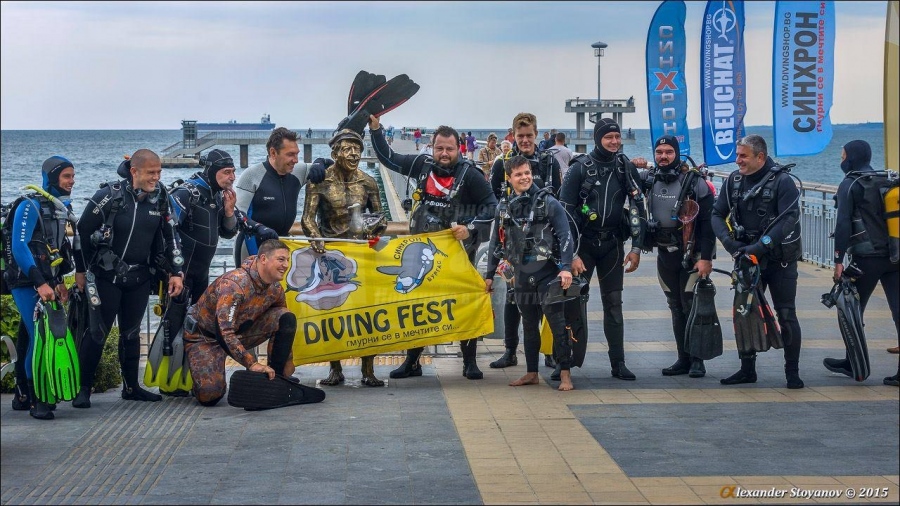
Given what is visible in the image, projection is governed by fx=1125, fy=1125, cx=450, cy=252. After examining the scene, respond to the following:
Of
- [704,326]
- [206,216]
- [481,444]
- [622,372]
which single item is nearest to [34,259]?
[206,216]

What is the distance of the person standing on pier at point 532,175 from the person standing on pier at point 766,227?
5.02 ft

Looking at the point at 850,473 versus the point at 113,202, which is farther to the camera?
the point at 113,202

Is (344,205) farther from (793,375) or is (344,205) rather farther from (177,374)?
(793,375)

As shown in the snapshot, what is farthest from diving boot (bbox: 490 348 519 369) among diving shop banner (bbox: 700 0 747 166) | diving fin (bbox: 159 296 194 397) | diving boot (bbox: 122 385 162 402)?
diving shop banner (bbox: 700 0 747 166)

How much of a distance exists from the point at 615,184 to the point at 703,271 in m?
1.04

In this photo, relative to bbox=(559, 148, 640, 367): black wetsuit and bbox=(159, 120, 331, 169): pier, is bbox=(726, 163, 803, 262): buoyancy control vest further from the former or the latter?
bbox=(159, 120, 331, 169): pier

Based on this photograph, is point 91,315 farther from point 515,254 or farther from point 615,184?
point 615,184

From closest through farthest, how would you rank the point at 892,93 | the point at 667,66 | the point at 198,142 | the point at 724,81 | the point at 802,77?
the point at 892,93
the point at 802,77
the point at 724,81
the point at 667,66
the point at 198,142

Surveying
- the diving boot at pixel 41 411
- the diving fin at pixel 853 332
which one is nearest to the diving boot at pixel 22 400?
the diving boot at pixel 41 411

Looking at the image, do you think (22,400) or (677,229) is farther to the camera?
(677,229)

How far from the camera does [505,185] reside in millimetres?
10102

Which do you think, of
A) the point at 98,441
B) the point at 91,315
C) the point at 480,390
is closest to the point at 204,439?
the point at 98,441

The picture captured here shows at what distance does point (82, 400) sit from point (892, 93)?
6275 mm

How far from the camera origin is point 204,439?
24.7 ft
